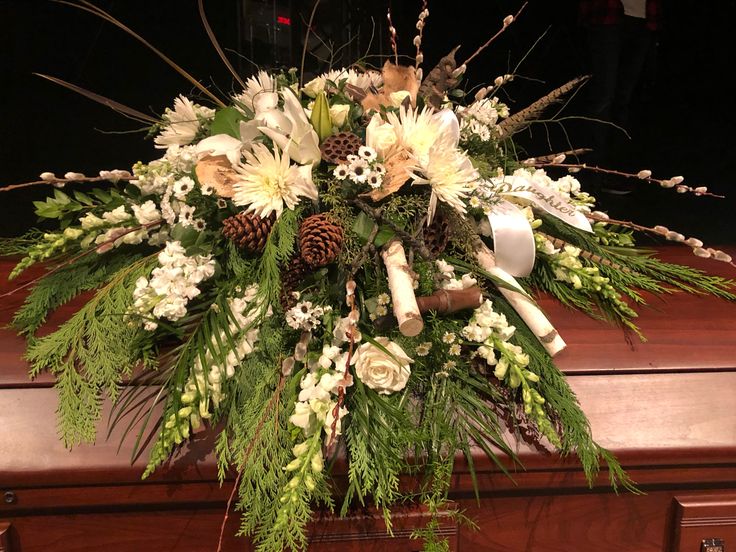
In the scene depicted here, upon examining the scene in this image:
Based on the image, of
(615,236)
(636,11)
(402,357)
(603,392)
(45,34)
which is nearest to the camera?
(402,357)

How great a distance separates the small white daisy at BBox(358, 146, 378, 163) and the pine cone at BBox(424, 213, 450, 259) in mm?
121

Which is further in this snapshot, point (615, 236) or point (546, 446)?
point (615, 236)

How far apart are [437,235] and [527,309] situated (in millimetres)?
146

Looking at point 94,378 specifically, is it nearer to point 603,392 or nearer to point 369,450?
point 369,450

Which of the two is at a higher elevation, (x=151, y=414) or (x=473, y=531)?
(x=151, y=414)

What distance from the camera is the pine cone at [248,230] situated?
2.21 feet

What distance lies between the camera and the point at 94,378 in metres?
0.68

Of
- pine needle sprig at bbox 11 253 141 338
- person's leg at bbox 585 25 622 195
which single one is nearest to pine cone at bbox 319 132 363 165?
pine needle sprig at bbox 11 253 141 338

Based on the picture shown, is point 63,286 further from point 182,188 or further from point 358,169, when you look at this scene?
point 358,169

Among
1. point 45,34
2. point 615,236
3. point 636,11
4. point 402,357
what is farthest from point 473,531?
point 45,34

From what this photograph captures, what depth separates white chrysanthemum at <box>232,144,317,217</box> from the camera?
654 millimetres

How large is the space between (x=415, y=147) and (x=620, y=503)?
526 millimetres

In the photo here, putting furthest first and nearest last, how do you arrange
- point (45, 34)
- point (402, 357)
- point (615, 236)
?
point (45, 34) → point (615, 236) → point (402, 357)

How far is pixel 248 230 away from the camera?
2.21ft
